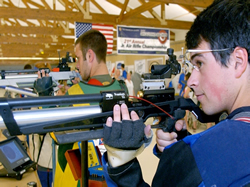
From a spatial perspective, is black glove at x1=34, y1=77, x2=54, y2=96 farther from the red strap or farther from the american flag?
the american flag

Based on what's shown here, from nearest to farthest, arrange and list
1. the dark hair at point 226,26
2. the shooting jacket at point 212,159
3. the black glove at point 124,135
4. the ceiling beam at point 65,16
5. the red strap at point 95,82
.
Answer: the shooting jacket at point 212,159 < the dark hair at point 226,26 < the black glove at point 124,135 < the red strap at point 95,82 < the ceiling beam at point 65,16

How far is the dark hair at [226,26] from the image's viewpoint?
0.71 meters

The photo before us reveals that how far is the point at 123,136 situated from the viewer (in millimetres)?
844

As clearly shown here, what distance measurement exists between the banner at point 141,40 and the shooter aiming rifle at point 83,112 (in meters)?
5.61

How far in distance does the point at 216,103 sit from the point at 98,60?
1.36 metres

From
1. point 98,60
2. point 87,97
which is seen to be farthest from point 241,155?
point 98,60

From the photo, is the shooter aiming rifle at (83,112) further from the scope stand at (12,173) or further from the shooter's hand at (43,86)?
the shooter's hand at (43,86)

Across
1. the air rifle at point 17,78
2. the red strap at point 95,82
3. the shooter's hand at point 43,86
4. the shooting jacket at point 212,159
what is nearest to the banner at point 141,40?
the air rifle at point 17,78

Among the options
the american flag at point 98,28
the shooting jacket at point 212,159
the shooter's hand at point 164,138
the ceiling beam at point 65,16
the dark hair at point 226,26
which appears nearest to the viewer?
the shooting jacket at point 212,159

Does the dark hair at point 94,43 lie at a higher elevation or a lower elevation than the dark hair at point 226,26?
higher

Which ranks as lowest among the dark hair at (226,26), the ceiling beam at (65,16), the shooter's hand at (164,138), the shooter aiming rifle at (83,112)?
the shooter's hand at (164,138)

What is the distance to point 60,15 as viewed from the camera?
6758 millimetres

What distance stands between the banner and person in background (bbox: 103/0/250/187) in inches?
228

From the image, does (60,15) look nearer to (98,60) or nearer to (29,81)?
(29,81)
